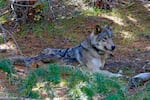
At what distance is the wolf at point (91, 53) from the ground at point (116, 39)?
0.87 feet

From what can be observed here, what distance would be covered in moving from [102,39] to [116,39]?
8.16 feet

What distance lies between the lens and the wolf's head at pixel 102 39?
694 centimetres

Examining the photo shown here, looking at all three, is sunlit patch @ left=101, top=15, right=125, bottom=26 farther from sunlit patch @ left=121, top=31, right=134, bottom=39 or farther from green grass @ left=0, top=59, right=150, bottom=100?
green grass @ left=0, top=59, right=150, bottom=100

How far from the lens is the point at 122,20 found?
35.2ft

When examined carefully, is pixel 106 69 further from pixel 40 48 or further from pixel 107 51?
pixel 40 48

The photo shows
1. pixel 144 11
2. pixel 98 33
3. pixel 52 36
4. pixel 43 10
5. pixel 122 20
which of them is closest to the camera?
pixel 98 33

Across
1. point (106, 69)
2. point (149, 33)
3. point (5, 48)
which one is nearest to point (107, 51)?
point (106, 69)

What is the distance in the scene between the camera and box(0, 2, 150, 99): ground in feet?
24.1

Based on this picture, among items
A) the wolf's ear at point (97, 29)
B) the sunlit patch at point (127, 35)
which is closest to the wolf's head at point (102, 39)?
the wolf's ear at point (97, 29)

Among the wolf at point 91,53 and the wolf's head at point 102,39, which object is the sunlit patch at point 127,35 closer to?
the wolf at point 91,53

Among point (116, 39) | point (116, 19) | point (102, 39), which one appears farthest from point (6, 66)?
point (116, 19)

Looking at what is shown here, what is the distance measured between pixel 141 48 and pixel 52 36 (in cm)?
213

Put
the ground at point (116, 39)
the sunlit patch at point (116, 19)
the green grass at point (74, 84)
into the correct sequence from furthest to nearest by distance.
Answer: the sunlit patch at point (116, 19)
the ground at point (116, 39)
the green grass at point (74, 84)

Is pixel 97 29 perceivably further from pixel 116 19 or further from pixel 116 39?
pixel 116 19
